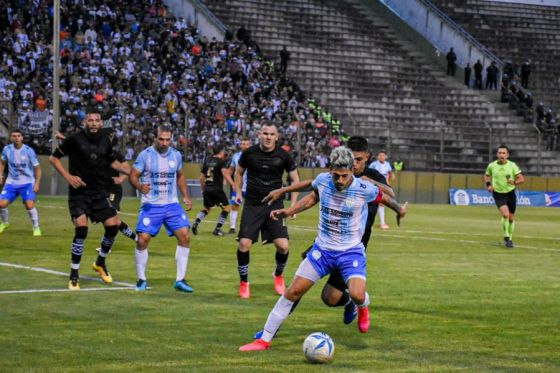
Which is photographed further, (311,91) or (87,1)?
(311,91)

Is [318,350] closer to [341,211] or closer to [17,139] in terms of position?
[341,211]

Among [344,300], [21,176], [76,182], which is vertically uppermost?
[76,182]

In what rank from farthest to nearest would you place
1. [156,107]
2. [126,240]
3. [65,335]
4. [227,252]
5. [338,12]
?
[338,12], [156,107], [126,240], [227,252], [65,335]

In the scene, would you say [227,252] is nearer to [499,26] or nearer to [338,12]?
[338,12]

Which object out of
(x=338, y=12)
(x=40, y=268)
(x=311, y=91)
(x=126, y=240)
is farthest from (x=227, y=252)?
(x=338, y=12)

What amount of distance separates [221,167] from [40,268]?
410 inches

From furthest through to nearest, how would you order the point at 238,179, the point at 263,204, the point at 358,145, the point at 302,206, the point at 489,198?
1. the point at 489,198
2. the point at 238,179
3. the point at 263,204
4. the point at 358,145
5. the point at 302,206

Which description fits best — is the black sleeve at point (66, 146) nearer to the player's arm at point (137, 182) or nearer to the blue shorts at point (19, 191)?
the player's arm at point (137, 182)

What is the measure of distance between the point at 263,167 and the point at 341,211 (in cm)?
467

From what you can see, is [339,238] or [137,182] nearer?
[339,238]

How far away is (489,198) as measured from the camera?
51531 mm

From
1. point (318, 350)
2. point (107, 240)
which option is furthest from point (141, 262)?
point (318, 350)

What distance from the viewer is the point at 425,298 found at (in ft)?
47.4

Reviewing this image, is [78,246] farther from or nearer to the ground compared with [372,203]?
nearer to the ground
